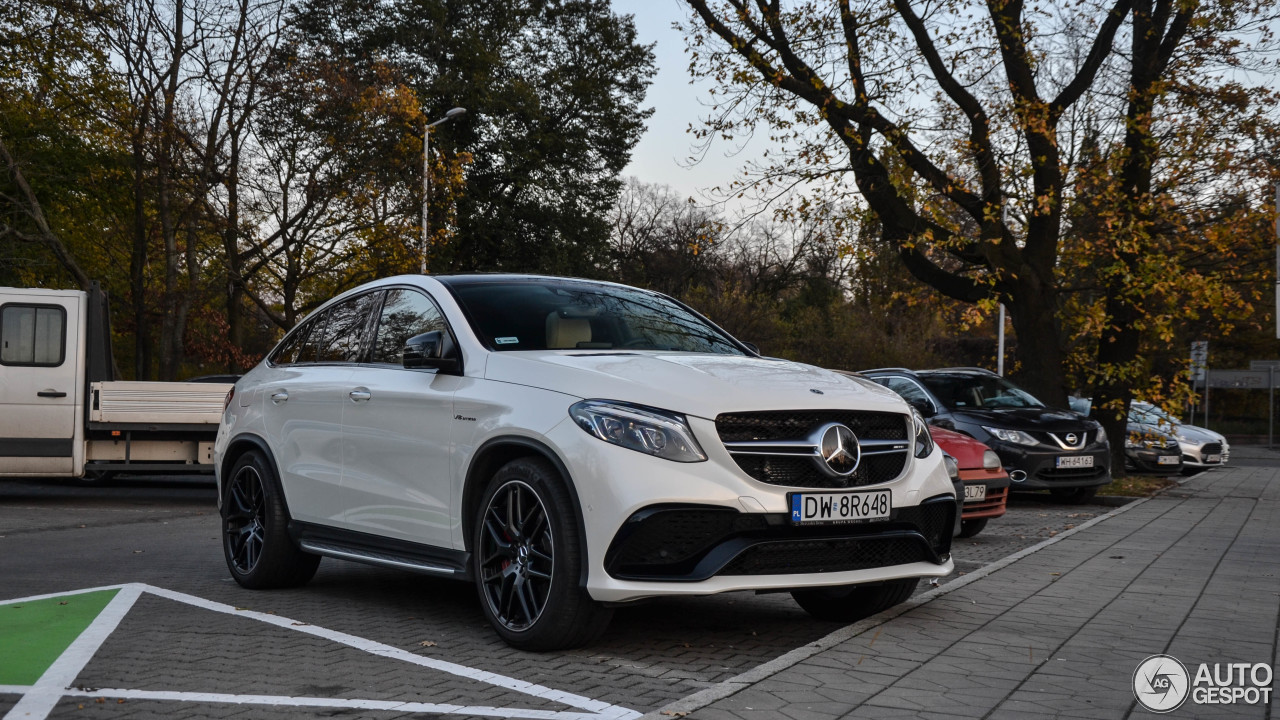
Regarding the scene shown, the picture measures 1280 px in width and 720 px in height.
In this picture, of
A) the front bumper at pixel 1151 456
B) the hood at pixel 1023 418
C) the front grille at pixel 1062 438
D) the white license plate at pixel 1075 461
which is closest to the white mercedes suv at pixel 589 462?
the hood at pixel 1023 418

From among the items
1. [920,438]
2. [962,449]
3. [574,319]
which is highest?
[574,319]

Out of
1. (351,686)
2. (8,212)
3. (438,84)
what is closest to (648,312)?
(351,686)

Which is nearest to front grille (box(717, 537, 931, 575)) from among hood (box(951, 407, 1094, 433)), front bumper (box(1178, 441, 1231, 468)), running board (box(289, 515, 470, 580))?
running board (box(289, 515, 470, 580))

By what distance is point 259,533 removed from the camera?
24.8ft

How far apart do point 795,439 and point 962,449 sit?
5736 millimetres

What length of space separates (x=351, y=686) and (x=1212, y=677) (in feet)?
11.1

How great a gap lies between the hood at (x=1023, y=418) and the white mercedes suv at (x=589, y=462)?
8.48 meters

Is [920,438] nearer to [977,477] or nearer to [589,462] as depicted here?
[589,462]

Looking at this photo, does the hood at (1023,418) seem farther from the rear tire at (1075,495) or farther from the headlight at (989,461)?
the headlight at (989,461)

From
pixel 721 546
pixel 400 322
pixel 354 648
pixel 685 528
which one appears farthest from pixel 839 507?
pixel 400 322

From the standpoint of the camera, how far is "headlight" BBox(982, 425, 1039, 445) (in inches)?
576

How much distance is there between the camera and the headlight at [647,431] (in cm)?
513

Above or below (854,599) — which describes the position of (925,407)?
above

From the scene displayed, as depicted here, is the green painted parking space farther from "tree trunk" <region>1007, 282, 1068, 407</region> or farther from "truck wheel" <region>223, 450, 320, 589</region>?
"tree trunk" <region>1007, 282, 1068, 407</region>
